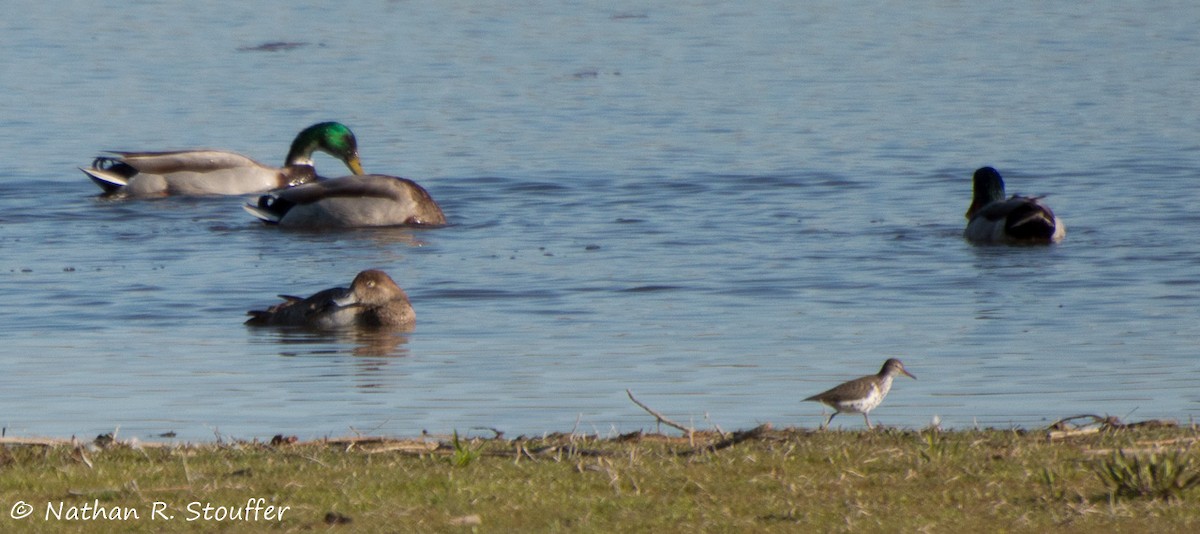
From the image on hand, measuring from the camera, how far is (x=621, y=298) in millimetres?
13211


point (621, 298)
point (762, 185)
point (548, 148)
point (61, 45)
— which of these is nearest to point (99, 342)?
point (621, 298)

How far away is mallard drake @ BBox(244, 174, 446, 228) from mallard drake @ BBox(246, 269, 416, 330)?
233 inches

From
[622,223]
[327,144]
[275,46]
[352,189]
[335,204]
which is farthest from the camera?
[275,46]

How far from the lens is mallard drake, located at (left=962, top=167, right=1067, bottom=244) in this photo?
16062mm

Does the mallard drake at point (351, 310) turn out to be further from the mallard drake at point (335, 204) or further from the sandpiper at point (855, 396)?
the mallard drake at point (335, 204)

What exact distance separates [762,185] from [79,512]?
47.6 ft

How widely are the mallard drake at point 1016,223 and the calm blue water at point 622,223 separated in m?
0.23

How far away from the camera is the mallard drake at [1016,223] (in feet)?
52.7

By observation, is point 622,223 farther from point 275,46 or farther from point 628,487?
point 275,46

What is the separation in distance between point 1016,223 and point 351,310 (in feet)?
20.1

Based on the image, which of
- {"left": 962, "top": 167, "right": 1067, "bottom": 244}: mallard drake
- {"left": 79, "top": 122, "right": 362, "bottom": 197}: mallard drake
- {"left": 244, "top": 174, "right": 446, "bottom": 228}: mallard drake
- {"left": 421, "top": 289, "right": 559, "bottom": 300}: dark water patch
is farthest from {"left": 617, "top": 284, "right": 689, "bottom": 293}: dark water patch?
{"left": 79, "top": 122, "right": 362, "bottom": 197}: mallard drake

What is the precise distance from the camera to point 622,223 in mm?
17438

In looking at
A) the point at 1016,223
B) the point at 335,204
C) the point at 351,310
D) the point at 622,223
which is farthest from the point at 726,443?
the point at 335,204

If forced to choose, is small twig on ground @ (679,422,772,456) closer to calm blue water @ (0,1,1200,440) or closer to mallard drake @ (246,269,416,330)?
calm blue water @ (0,1,1200,440)
